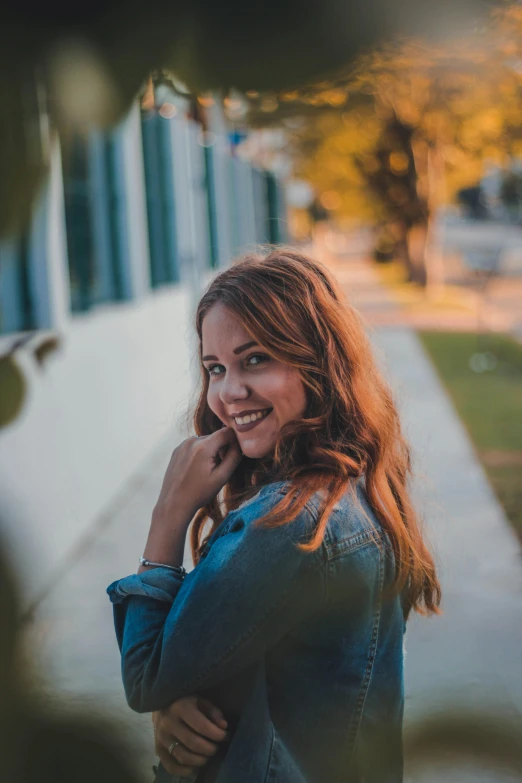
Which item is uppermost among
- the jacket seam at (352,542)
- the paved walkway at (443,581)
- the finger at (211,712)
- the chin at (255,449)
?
the chin at (255,449)

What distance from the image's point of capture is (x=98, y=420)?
19.8ft

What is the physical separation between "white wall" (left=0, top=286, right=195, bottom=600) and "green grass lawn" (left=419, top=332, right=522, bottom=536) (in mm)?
2409

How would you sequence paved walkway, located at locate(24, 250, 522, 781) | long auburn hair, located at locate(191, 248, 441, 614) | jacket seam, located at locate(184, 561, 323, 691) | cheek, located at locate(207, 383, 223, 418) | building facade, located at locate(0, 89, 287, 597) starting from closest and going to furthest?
building facade, located at locate(0, 89, 287, 597)
jacket seam, located at locate(184, 561, 323, 691)
long auburn hair, located at locate(191, 248, 441, 614)
cheek, located at locate(207, 383, 223, 418)
paved walkway, located at locate(24, 250, 522, 781)

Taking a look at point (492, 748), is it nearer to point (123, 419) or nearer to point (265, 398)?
point (265, 398)

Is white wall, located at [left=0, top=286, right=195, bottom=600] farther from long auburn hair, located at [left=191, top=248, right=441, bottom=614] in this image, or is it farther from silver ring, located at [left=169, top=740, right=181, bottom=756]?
silver ring, located at [left=169, top=740, right=181, bottom=756]

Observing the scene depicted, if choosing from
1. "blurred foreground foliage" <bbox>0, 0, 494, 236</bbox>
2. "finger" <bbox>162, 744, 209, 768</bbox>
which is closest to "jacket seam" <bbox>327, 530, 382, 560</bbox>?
"finger" <bbox>162, 744, 209, 768</bbox>

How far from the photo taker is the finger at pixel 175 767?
1.35 meters

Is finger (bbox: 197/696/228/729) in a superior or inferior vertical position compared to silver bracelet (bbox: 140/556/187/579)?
inferior

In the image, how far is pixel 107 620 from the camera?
14.0 feet

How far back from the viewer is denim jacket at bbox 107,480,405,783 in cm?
123

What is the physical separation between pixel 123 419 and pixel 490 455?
9.76 feet

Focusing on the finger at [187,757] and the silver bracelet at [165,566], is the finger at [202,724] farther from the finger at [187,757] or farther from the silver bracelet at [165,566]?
→ the silver bracelet at [165,566]

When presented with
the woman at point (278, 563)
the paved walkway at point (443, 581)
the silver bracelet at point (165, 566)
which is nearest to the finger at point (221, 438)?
the woman at point (278, 563)

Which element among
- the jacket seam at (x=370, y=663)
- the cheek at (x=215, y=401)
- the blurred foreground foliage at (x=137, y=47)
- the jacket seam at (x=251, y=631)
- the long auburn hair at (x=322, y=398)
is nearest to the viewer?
the blurred foreground foliage at (x=137, y=47)
